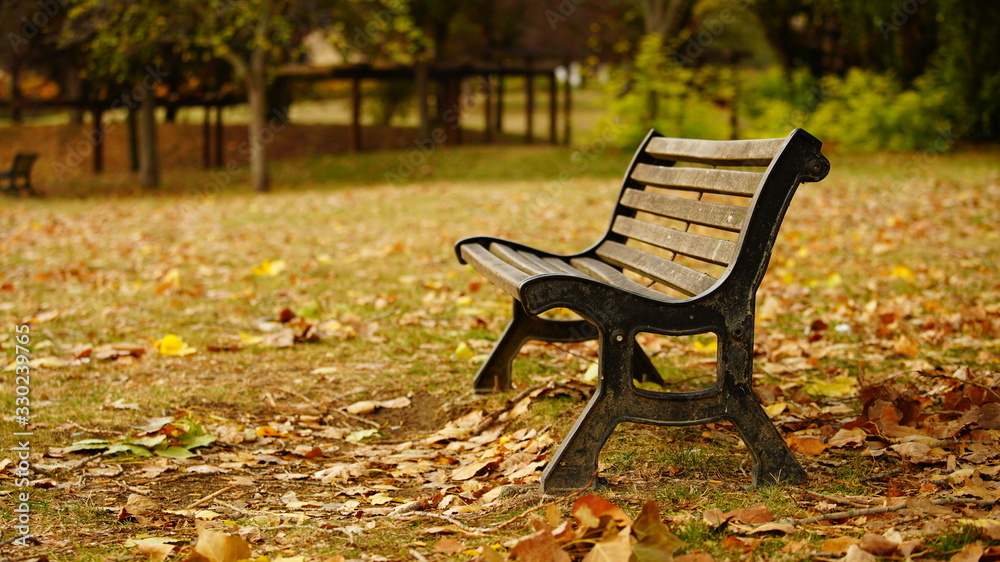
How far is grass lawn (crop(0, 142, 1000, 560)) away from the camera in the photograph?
7.57ft

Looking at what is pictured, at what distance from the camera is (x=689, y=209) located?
2928 millimetres

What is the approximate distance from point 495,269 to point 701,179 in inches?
29.8

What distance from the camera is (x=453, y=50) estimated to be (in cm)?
2628

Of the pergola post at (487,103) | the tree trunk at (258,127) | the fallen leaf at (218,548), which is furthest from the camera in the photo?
the pergola post at (487,103)

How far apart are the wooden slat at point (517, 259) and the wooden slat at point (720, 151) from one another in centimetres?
65

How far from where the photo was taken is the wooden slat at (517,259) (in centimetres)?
284

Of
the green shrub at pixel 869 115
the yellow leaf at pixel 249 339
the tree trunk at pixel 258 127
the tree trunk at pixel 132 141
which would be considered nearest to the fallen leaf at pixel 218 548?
the yellow leaf at pixel 249 339

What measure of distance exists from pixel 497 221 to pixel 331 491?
714 centimetres

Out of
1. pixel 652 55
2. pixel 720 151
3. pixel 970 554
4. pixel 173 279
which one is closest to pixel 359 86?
pixel 652 55

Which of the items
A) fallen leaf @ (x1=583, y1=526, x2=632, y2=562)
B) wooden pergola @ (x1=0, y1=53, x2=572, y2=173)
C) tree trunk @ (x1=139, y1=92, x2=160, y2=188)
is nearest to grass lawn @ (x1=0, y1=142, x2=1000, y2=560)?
fallen leaf @ (x1=583, y1=526, x2=632, y2=562)

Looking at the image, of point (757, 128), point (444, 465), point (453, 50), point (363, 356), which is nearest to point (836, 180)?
point (757, 128)

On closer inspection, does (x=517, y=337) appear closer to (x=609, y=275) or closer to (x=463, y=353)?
(x=609, y=275)

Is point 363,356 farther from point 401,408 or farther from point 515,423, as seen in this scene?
point 515,423

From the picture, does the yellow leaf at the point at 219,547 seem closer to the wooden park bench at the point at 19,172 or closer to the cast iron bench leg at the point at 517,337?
the cast iron bench leg at the point at 517,337
